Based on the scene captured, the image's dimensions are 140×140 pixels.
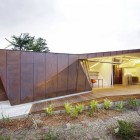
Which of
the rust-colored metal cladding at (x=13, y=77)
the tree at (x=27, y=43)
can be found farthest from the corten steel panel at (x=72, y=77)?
the tree at (x=27, y=43)

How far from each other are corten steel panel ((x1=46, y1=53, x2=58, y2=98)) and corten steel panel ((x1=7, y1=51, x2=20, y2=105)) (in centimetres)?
163

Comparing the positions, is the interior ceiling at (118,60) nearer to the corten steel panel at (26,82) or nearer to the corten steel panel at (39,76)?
the corten steel panel at (39,76)

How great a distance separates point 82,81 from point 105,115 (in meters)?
4.86

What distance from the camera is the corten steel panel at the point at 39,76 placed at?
29.5ft

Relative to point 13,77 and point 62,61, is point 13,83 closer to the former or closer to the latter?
point 13,77

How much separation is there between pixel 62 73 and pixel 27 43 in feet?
55.8

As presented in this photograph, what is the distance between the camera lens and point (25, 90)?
8641mm

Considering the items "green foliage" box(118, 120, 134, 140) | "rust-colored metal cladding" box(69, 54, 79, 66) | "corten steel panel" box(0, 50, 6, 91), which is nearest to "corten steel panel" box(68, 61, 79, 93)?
"rust-colored metal cladding" box(69, 54, 79, 66)

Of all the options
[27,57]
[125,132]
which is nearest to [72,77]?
[27,57]

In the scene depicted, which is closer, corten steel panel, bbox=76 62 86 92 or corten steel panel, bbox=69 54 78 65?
corten steel panel, bbox=69 54 78 65

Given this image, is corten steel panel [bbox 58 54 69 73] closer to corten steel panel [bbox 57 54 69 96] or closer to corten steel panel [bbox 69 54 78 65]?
corten steel panel [bbox 57 54 69 96]

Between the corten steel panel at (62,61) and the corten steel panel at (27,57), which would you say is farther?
the corten steel panel at (62,61)

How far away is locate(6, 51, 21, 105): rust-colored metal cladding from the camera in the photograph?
8156 millimetres

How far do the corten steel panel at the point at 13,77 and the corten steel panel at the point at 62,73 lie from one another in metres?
2.39
